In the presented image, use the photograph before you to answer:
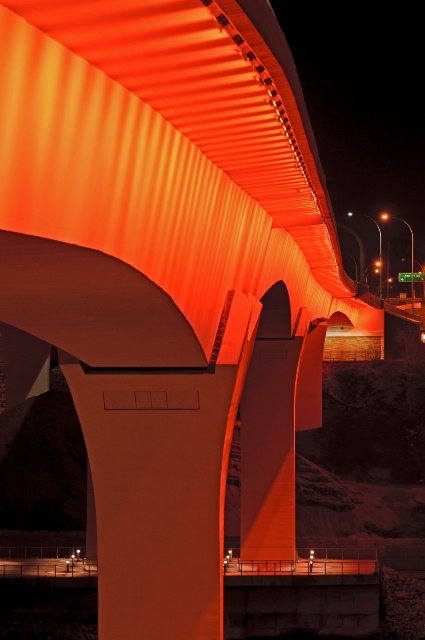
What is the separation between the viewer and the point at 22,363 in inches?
2010

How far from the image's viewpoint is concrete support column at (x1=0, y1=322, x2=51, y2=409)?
167 ft

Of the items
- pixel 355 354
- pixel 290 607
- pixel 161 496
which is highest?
pixel 355 354

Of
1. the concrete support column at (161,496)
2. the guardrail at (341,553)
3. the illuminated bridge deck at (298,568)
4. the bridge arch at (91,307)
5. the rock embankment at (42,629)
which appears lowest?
the rock embankment at (42,629)

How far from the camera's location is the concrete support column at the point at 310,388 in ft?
189

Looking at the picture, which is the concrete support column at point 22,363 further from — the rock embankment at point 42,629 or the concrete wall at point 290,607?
the concrete wall at point 290,607

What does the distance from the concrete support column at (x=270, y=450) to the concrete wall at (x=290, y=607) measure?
2.41 meters

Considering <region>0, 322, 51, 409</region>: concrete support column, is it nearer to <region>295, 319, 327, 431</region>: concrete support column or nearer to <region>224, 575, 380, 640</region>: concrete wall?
<region>295, 319, 327, 431</region>: concrete support column

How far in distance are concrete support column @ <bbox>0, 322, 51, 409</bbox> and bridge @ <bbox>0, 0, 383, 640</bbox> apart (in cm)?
3057

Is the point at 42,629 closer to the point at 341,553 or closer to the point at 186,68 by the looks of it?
the point at 341,553

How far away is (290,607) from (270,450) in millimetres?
5180

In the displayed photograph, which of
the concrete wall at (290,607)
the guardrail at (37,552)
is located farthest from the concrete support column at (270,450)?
the guardrail at (37,552)

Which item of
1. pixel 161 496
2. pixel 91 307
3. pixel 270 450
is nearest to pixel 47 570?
pixel 270 450

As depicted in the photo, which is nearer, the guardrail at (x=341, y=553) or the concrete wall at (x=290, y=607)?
the concrete wall at (x=290, y=607)

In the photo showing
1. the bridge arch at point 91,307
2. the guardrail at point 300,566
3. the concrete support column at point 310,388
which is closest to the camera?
the bridge arch at point 91,307
